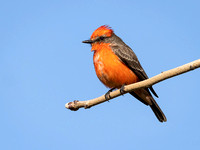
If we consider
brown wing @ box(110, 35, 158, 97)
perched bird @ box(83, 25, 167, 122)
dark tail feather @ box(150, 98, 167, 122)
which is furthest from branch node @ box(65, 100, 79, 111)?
dark tail feather @ box(150, 98, 167, 122)

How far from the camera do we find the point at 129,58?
8.62m

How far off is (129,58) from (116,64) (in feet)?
1.91

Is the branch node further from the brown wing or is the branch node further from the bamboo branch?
the brown wing

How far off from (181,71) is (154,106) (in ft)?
13.0

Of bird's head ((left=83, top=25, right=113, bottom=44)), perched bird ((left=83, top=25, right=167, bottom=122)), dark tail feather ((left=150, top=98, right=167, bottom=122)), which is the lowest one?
dark tail feather ((left=150, top=98, right=167, bottom=122))

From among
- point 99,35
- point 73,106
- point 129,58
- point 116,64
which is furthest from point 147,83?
point 99,35

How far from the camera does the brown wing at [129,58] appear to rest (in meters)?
8.45

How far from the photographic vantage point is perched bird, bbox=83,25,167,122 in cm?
815

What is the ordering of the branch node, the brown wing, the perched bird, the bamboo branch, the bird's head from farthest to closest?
the bird's head < the brown wing < the perched bird < the branch node < the bamboo branch

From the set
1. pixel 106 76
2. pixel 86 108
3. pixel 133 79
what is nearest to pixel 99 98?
pixel 86 108

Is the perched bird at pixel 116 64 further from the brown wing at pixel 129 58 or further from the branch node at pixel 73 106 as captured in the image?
the branch node at pixel 73 106

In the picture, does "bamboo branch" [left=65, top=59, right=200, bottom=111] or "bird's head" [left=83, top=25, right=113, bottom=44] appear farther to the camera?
"bird's head" [left=83, top=25, right=113, bottom=44]

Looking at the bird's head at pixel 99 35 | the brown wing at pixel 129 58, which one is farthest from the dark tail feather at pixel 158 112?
the bird's head at pixel 99 35

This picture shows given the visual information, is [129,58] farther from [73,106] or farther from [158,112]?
[73,106]
